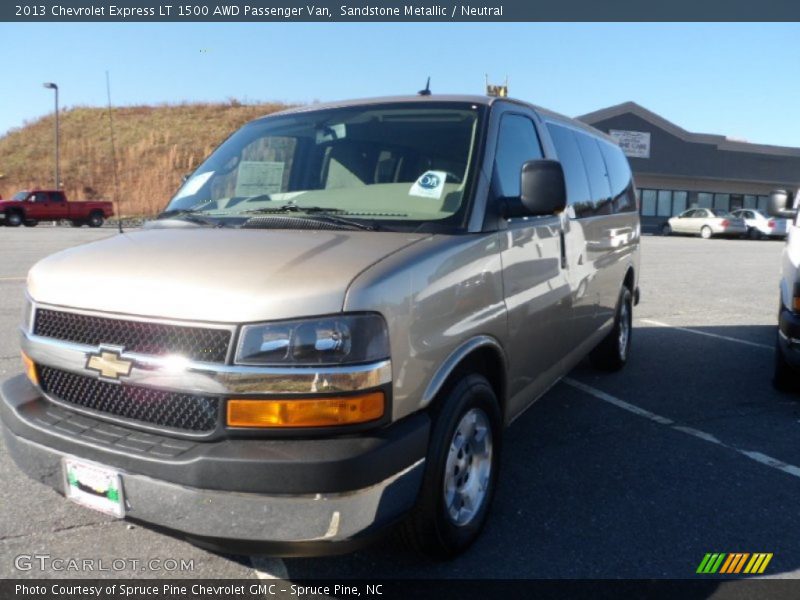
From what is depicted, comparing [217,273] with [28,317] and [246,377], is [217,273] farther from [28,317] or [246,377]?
[28,317]

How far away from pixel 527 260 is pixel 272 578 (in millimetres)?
1950

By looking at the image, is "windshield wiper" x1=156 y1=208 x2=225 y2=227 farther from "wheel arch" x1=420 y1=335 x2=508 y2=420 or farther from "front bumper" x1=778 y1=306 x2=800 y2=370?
"front bumper" x1=778 y1=306 x2=800 y2=370

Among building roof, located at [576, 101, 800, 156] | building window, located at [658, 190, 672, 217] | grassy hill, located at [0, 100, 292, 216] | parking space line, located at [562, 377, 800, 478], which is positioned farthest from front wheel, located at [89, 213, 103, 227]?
parking space line, located at [562, 377, 800, 478]

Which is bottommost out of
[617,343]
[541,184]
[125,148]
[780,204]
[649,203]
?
[617,343]

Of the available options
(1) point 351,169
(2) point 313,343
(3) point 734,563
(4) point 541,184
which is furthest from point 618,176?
(2) point 313,343

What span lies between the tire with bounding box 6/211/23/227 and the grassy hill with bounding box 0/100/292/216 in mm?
9533

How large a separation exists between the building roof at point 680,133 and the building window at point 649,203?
145 inches

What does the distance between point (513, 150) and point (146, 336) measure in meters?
2.18

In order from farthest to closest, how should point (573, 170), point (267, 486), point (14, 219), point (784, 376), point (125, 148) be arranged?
point (125, 148) → point (14, 219) → point (784, 376) → point (573, 170) → point (267, 486)

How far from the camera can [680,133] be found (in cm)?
4175

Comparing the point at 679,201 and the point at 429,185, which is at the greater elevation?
the point at 429,185

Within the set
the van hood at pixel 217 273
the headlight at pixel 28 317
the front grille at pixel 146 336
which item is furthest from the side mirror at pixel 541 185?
the headlight at pixel 28 317

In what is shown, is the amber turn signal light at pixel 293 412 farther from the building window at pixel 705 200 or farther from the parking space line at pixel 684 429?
the building window at pixel 705 200

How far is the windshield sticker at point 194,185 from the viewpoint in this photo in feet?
12.7
